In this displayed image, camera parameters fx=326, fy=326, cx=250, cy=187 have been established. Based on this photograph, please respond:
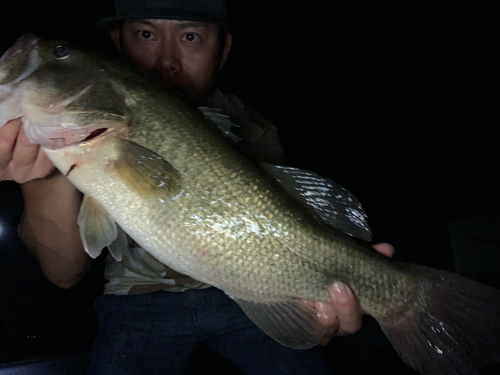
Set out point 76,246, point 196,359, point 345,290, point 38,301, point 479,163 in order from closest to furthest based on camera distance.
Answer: point 345,290 < point 76,246 < point 196,359 < point 38,301 < point 479,163

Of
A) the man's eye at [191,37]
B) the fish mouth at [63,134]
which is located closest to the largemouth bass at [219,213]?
the fish mouth at [63,134]

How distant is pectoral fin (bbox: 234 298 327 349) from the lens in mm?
1248

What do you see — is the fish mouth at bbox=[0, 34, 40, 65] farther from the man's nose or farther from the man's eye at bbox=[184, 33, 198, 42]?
the man's eye at bbox=[184, 33, 198, 42]

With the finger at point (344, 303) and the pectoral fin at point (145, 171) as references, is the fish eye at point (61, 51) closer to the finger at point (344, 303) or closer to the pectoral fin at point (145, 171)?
the pectoral fin at point (145, 171)

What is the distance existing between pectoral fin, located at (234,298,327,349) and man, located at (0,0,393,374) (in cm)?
18

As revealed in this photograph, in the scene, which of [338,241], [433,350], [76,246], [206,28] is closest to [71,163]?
[76,246]

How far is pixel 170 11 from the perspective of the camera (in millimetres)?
1610

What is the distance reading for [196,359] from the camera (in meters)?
2.09

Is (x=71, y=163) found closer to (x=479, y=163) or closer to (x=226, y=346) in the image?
(x=226, y=346)

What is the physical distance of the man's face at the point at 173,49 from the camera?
168 centimetres

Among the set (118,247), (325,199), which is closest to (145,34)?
(118,247)

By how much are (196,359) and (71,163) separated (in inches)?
61.8

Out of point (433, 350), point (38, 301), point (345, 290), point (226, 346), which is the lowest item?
point (38, 301)

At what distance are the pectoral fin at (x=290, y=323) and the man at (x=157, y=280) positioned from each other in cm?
18
